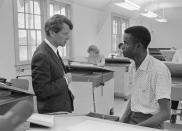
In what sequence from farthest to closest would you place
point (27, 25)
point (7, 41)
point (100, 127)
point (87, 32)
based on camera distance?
point (87, 32)
point (27, 25)
point (7, 41)
point (100, 127)

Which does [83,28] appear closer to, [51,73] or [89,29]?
[89,29]

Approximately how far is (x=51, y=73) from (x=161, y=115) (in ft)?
2.70

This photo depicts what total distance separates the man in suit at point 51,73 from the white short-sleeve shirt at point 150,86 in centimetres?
52

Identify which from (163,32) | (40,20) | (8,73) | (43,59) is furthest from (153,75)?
(163,32)

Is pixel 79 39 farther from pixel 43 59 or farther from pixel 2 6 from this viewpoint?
pixel 43 59

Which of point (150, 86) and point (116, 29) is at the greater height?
point (116, 29)

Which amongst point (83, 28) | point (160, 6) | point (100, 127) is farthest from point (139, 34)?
point (160, 6)

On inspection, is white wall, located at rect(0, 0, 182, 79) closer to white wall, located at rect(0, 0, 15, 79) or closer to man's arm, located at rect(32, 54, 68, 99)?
white wall, located at rect(0, 0, 15, 79)

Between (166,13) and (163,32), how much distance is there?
0.98m

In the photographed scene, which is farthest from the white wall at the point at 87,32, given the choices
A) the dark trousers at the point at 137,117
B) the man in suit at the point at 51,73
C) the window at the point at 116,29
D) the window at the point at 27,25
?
the dark trousers at the point at 137,117

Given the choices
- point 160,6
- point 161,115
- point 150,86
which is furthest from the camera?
point 160,6

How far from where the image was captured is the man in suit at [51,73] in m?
1.71

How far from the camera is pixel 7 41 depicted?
13.3ft

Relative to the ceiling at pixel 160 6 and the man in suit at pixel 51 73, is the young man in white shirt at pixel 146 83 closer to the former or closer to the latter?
the man in suit at pixel 51 73
